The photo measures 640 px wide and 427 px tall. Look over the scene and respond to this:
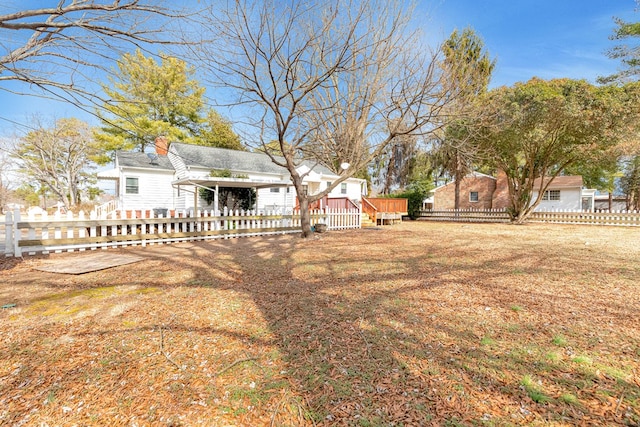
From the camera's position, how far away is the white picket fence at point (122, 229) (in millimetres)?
6406

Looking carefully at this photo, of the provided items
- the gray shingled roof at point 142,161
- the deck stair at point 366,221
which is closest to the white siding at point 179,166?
the gray shingled roof at point 142,161

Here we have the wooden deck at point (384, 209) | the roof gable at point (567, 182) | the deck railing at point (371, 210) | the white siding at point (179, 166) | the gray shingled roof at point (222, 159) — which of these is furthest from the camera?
the roof gable at point (567, 182)

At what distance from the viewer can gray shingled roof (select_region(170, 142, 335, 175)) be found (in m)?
17.3

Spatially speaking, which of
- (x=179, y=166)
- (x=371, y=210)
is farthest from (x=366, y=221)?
(x=179, y=166)

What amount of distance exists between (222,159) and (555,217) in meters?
20.7

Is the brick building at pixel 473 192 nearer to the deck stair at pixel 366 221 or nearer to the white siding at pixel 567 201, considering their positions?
the white siding at pixel 567 201

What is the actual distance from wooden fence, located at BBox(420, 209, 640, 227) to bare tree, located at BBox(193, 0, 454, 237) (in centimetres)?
1212

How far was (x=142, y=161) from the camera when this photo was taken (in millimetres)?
17109

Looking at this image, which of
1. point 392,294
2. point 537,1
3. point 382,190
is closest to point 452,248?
point 392,294

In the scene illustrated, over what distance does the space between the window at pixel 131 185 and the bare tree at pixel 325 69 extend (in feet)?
31.6

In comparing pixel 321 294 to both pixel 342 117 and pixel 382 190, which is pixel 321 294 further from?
pixel 382 190

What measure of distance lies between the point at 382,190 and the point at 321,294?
110 ft

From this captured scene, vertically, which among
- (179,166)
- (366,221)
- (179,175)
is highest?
(179,166)

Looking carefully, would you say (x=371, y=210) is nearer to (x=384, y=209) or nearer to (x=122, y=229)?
(x=384, y=209)
